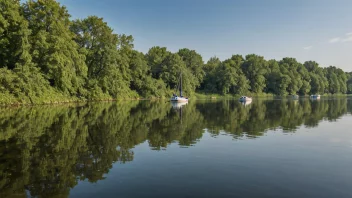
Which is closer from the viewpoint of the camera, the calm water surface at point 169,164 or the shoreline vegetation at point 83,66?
the calm water surface at point 169,164

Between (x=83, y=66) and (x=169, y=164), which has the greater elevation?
(x=83, y=66)

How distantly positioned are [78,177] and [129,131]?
12102mm

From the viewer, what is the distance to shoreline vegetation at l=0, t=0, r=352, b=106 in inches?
2093

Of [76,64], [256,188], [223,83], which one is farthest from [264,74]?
[256,188]

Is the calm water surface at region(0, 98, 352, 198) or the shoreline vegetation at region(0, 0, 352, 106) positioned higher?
the shoreline vegetation at region(0, 0, 352, 106)

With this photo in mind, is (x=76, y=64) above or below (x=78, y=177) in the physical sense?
above

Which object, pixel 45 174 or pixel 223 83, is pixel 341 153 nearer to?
pixel 45 174

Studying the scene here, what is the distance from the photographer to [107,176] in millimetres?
11531

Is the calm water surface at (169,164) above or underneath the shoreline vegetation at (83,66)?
underneath

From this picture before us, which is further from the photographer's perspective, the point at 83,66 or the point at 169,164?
the point at 83,66

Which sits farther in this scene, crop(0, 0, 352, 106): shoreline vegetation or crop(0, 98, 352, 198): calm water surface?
crop(0, 0, 352, 106): shoreline vegetation

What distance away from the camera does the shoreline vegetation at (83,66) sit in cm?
5316

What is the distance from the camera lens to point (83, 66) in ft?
229

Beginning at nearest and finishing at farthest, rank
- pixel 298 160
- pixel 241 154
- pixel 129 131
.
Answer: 1. pixel 298 160
2. pixel 241 154
3. pixel 129 131
